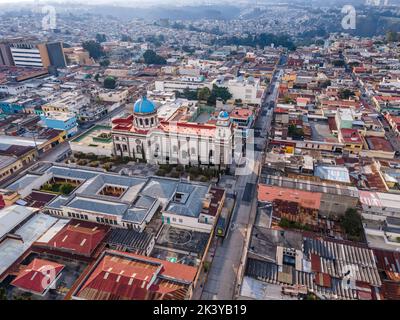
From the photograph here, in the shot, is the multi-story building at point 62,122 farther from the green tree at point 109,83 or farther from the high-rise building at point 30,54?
the high-rise building at point 30,54

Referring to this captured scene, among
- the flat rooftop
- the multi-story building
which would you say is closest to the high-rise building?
the multi-story building

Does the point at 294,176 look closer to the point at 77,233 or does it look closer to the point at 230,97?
the point at 77,233

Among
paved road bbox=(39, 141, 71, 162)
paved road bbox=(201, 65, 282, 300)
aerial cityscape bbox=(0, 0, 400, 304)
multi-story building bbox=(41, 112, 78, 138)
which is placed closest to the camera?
aerial cityscape bbox=(0, 0, 400, 304)

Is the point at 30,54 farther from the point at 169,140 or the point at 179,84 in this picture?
the point at 169,140

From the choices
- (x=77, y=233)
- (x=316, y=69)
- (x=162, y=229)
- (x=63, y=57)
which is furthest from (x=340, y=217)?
(x=63, y=57)

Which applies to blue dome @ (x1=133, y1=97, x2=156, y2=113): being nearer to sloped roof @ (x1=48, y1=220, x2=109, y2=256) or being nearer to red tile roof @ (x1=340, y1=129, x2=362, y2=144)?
sloped roof @ (x1=48, y1=220, x2=109, y2=256)
